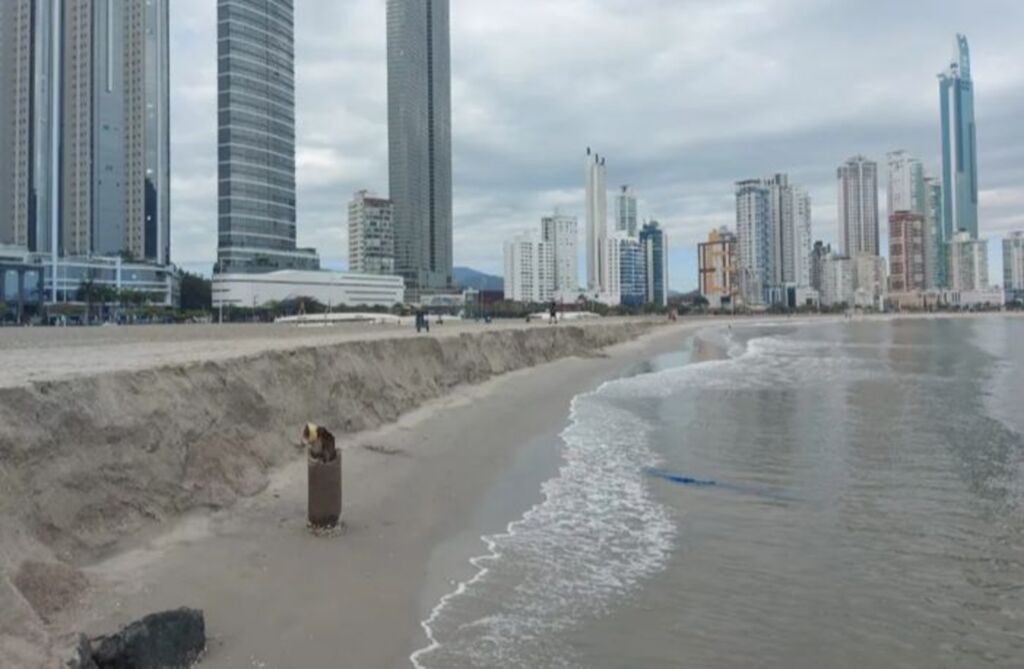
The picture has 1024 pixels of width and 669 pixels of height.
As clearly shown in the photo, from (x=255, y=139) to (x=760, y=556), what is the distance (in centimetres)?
15106

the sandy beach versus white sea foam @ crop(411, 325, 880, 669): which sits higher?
the sandy beach

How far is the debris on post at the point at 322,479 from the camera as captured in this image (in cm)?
877

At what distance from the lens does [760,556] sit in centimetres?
866

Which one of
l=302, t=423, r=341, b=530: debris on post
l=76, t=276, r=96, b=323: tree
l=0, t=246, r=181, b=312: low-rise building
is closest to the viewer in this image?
l=302, t=423, r=341, b=530: debris on post

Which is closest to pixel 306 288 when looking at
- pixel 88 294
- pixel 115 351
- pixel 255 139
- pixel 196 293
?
pixel 196 293

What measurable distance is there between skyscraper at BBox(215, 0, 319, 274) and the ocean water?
446 feet

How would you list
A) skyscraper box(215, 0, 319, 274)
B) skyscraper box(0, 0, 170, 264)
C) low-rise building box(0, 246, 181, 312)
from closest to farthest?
low-rise building box(0, 246, 181, 312), skyscraper box(0, 0, 170, 264), skyscraper box(215, 0, 319, 274)

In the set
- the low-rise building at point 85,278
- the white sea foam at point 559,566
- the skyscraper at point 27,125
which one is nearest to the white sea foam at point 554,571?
the white sea foam at point 559,566

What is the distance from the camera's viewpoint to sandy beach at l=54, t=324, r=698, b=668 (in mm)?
6062

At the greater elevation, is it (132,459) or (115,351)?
(115,351)

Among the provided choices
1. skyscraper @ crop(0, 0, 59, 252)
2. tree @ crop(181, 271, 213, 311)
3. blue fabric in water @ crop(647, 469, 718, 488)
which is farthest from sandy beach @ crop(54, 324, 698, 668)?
skyscraper @ crop(0, 0, 59, 252)

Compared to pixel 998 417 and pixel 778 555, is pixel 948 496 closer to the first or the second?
pixel 778 555

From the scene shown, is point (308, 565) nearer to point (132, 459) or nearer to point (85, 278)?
point (132, 459)

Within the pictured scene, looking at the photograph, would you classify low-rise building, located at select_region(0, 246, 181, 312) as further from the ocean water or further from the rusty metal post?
the rusty metal post
